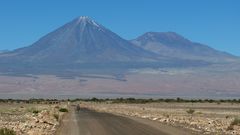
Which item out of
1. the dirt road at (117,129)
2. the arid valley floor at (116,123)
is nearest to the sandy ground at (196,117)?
the arid valley floor at (116,123)

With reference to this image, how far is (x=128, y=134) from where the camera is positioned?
124 ft

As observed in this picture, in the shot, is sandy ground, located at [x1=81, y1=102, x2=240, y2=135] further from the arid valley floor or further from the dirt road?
the dirt road

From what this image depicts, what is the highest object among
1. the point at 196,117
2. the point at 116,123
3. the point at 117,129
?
the point at 196,117

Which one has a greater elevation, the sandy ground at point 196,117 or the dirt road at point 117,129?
the sandy ground at point 196,117

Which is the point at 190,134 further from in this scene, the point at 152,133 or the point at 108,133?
the point at 108,133

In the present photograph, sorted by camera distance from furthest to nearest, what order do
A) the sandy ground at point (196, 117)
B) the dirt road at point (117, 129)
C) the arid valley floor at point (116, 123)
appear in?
the sandy ground at point (196, 117) → the arid valley floor at point (116, 123) → the dirt road at point (117, 129)

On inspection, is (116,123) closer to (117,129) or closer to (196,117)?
(117,129)

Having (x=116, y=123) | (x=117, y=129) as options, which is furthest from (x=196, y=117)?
(x=117, y=129)

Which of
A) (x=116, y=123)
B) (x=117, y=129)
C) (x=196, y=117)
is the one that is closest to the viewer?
(x=117, y=129)

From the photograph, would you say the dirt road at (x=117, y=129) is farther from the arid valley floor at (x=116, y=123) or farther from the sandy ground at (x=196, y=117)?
the sandy ground at (x=196, y=117)

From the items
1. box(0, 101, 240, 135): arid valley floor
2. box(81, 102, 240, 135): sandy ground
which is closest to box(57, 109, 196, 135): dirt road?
box(0, 101, 240, 135): arid valley floor

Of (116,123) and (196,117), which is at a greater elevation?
(196,117)

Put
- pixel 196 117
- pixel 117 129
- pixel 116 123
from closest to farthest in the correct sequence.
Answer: pixel 117 129, pixel 116 123, pixel 196 117

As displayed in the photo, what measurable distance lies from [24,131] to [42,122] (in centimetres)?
954
